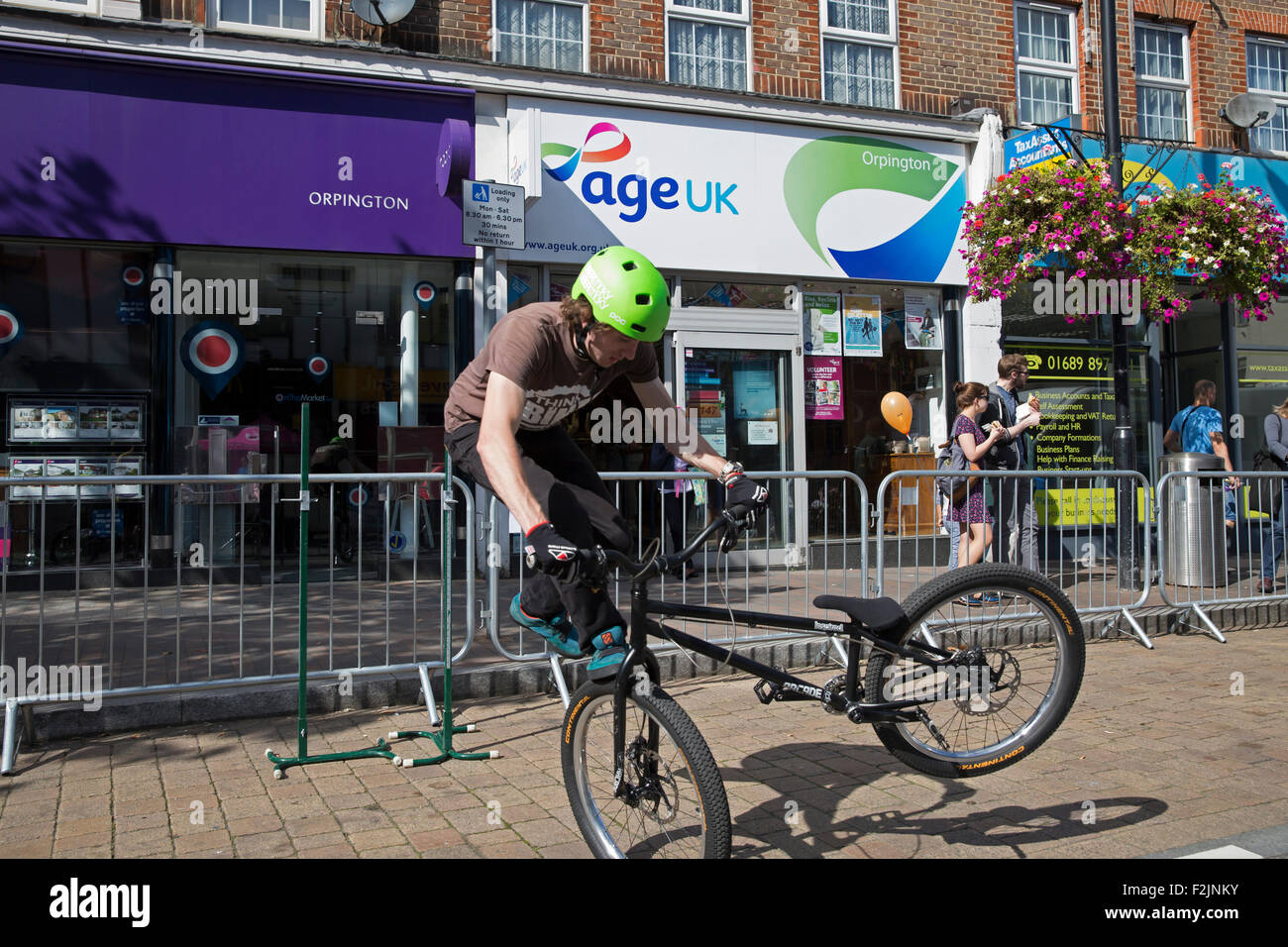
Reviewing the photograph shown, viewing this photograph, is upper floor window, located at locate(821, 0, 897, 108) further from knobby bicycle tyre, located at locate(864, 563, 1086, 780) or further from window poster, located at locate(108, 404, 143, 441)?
knobby bicycle tyre, located at locate(864, 563, 1086, 780)

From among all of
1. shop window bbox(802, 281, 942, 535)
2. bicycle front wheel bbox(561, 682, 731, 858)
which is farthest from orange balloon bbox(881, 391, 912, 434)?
bicycle front wheel bbox(561, 682, 731, 858)

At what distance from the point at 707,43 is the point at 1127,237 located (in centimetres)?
495

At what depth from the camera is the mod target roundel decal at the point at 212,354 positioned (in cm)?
941

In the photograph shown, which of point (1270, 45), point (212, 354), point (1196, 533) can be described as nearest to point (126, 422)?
point (212, 354)

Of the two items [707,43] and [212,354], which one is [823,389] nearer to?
[707,43]

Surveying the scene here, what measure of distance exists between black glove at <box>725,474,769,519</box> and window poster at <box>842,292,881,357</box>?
8.51 metres

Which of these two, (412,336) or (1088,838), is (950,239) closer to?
(412,336)

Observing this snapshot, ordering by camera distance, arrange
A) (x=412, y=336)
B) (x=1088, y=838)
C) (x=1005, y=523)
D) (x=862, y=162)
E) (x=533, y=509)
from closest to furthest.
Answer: (x=533, y=509) < (x=1088, y=838) < (x=1005, y=523) < (x=412, y=336) < (x=862, y=162)

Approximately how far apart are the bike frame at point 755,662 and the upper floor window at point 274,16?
851 cm

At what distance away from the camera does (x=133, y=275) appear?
918 centimetres

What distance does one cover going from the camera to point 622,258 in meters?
3.25

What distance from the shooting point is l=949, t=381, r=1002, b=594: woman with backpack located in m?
7.30
